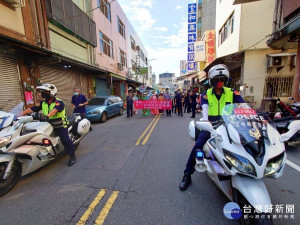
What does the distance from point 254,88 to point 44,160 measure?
1306 cm

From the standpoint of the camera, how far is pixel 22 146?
279cm

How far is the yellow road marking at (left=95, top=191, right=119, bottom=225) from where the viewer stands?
201 cm

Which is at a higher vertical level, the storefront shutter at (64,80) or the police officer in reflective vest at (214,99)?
the storefront shutter at (64,80)

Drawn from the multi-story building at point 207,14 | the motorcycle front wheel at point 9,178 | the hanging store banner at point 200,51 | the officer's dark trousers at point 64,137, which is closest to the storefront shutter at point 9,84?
the officer's dark trousers at point 64,137

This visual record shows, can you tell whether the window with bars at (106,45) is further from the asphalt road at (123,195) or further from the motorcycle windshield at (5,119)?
the asphalt road at (123,195)

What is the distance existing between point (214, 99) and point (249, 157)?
1.21m

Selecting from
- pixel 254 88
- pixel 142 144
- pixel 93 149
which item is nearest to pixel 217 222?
pixel 142 144

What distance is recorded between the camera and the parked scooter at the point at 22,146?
2.57 m

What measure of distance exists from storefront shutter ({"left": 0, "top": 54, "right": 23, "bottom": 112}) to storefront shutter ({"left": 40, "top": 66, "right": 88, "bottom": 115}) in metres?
1.38

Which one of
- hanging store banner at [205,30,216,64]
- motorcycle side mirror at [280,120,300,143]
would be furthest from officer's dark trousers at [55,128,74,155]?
hanging store banner at [205,30,216,64]

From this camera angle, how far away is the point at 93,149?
15.6ft

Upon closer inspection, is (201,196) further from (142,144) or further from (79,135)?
(79,135)

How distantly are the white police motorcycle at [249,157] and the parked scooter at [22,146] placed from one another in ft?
10.2

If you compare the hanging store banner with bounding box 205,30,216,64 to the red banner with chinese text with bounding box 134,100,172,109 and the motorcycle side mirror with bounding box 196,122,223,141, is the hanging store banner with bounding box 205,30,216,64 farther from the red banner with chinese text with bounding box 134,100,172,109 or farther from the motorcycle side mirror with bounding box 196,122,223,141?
the motorcycle side mirror with bounding box 196,122,223,141
